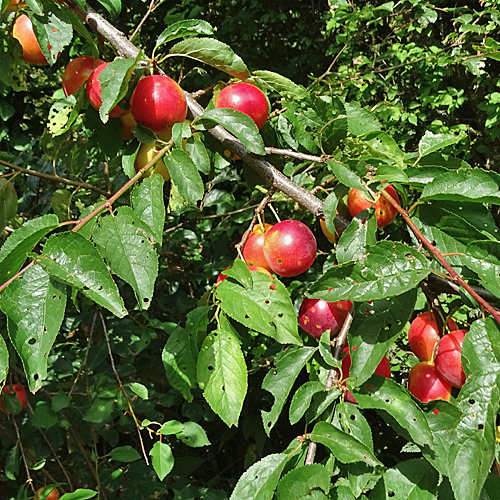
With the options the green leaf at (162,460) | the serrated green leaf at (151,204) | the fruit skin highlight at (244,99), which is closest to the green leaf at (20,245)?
the serrated green leaf at (151,204)

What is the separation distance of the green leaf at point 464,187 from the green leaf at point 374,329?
13cm

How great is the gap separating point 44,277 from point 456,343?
55 cm

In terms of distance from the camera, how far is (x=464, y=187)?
25.0 inches

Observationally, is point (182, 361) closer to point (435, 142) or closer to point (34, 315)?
point (34, 315)

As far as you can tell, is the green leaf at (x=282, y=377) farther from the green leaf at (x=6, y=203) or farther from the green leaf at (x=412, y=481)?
the green leaf at (x=6, y=203)

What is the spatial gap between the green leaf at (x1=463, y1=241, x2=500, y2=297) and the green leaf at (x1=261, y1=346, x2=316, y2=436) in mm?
243

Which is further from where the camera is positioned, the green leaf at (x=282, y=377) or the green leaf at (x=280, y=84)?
the green leaf at (x=280, y=84)

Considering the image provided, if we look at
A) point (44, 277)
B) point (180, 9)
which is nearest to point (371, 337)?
point (44, 277)

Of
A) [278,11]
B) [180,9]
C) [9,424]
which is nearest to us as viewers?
[9,424]

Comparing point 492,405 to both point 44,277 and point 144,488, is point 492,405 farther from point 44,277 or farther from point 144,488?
point 144,488

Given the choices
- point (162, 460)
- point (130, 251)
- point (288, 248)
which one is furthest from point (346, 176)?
point (162, 460)

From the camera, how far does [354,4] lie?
2.31m

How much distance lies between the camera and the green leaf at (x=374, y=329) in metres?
0.60

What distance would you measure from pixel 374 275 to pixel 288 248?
0.23 metres
